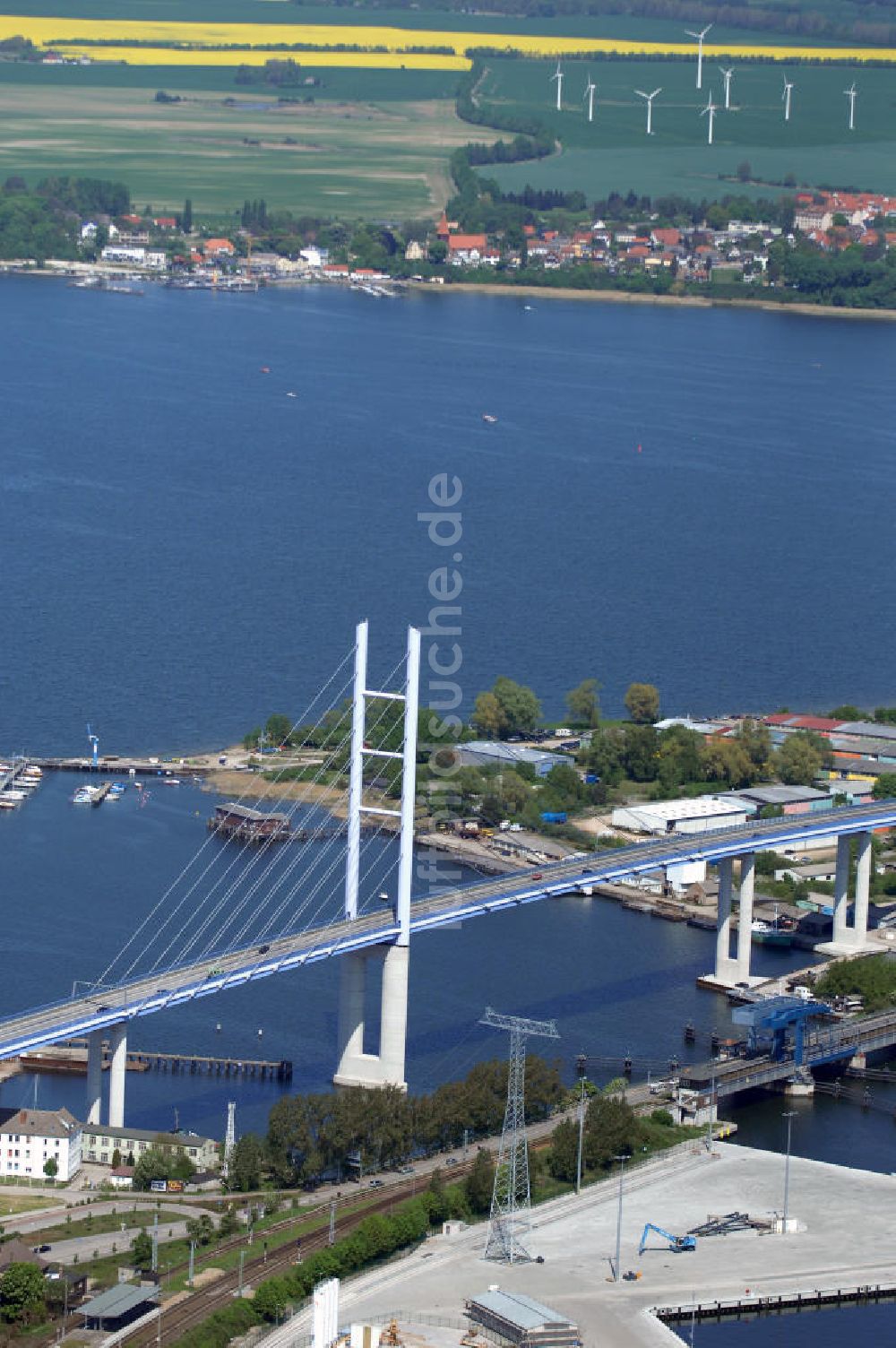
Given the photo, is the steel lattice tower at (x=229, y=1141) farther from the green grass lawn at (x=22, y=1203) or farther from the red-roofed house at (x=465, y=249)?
the red-roofed house at (x=465, y=249)

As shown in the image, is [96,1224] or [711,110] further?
[711,110]

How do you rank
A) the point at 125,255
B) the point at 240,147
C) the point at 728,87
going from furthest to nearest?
the point at 728,87 → the point at 240,147 → the point at 125,255

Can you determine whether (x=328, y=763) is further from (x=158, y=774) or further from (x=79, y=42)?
(x=79, y=42)

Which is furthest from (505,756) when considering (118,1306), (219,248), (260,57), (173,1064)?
(260,57)

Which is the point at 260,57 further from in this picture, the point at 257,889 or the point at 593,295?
the point at 257,889

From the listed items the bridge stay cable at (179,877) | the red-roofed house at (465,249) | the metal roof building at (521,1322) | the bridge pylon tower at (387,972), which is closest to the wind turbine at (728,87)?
Answer: the red-roofed house at (465,249)

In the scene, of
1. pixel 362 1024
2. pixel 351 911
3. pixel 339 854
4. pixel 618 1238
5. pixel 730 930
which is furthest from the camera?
pixel 339 854

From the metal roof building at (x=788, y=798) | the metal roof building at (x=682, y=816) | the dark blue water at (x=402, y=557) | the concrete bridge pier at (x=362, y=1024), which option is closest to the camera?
the concrete bridge pier at (x=362, y=1024)

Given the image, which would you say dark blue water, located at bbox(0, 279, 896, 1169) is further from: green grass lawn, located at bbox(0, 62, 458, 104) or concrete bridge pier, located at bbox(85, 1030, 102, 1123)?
green grass lawn, located at bbox(0, 62, 458, 104)
